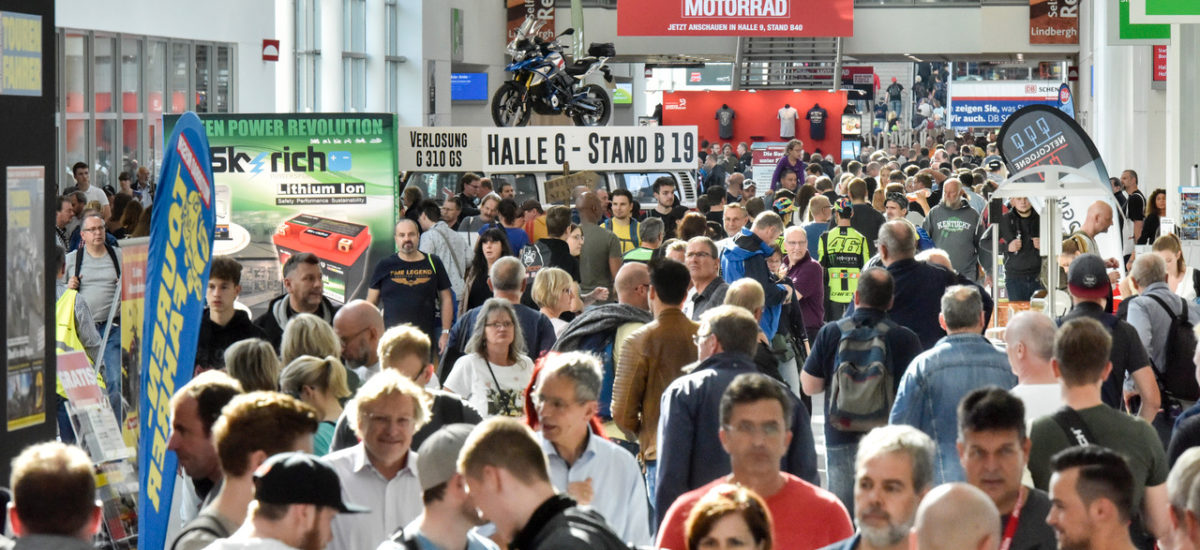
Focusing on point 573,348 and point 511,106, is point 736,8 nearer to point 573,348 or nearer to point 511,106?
point 511,106

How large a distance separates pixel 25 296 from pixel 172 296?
1090 mm

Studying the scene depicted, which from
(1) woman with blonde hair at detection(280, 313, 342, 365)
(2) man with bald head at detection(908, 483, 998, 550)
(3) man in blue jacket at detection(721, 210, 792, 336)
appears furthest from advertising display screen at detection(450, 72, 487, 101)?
(2) man with bald head at detection(908, 483, 998, 550)

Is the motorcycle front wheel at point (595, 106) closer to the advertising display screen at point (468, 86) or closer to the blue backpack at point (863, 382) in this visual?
the advertising display screen at point (468, 86)

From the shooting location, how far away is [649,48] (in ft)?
115

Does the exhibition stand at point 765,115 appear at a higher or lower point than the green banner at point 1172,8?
higher

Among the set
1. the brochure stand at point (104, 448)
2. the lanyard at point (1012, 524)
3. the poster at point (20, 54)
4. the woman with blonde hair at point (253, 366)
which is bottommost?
the brochure stand at point (104, 448)

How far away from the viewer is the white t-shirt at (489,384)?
7.32 m

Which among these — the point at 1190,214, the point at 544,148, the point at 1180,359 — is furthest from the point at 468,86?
the point at 1180,359

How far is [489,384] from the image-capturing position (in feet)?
24.2

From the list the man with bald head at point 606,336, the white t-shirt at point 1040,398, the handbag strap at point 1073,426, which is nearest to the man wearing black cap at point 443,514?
the handbag strap at point 1073,426

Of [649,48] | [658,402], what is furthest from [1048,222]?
[649,48]

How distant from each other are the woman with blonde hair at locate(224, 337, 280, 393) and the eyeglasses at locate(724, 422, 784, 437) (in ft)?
6.30

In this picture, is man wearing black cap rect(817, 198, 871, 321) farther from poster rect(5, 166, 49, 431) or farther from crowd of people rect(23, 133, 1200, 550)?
poster rect(5, 166, 49, 431)

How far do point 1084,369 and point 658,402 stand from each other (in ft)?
6.57
